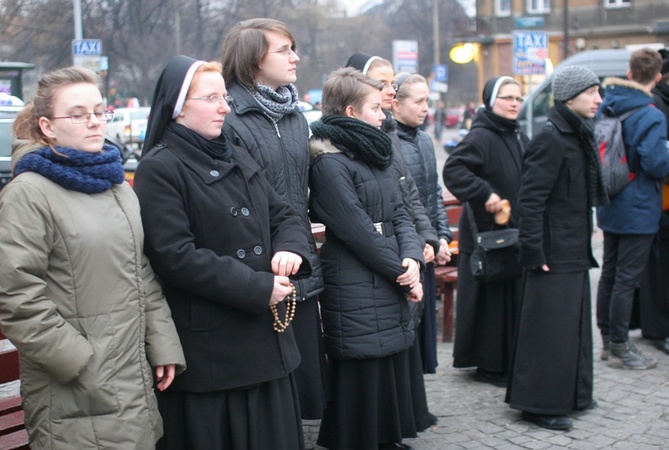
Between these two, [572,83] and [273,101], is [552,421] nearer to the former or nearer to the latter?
[572,83]

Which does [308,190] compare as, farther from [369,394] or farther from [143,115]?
[143,115]

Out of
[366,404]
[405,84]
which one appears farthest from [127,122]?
[366,404]

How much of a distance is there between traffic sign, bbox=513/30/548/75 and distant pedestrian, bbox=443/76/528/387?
1037cm

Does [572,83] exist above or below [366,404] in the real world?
above

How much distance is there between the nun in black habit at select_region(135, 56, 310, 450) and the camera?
11.2 ft

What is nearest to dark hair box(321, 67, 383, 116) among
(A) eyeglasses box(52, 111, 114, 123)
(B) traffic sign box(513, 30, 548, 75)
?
(A) eyeglasses box(52, 111, 114, 123)

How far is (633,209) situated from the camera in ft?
20.8

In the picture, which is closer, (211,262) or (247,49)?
(211,262)

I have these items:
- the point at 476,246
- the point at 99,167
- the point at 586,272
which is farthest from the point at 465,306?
the point at 99,167

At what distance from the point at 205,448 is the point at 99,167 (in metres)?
1.13

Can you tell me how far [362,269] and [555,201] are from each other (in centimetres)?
136

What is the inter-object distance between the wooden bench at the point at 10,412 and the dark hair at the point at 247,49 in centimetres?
160

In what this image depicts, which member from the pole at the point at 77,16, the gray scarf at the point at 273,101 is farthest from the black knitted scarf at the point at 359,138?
the pole at the point at 77,16

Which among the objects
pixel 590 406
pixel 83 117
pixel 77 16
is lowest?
pixel 590 406
